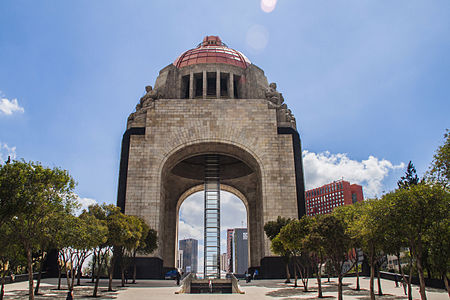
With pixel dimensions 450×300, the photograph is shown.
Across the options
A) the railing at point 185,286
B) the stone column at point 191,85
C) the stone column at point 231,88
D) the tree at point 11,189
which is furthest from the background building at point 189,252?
the tree at point 11,189

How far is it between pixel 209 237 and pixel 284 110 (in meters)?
15.0

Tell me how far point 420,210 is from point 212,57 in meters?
31.1

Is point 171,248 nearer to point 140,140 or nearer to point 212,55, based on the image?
point 140,140

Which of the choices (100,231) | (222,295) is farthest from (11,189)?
(222,295)

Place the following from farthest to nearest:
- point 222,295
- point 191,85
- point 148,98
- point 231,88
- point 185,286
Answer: point 191,85
point 231,88
point 148,98
point 185,286
point 222,295

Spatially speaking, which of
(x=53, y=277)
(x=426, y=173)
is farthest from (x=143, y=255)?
(x=426, y=173)

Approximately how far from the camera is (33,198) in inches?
441

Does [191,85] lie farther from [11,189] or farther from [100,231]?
[11,189]

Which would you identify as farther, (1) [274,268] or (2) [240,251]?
(2) [240,251]

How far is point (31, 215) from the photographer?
478 inches

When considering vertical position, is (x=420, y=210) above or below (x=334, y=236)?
above

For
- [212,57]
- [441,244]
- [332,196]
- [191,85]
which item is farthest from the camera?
[332,196]

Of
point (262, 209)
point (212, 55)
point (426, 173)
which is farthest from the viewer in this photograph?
point (212, 55)

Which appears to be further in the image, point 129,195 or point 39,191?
point 129,195
